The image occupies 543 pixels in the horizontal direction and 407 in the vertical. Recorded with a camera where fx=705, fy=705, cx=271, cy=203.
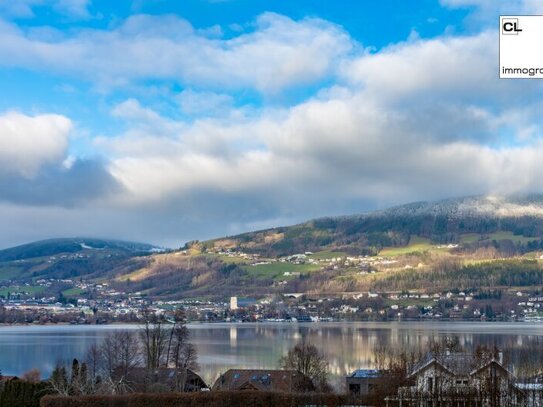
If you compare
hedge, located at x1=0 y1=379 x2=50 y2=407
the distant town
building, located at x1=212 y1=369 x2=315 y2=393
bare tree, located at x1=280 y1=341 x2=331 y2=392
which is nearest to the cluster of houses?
building, located at x1=212 y1=369 x2=315 y2=393

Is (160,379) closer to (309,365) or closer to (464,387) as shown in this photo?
(309,365)

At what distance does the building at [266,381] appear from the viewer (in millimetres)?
34812

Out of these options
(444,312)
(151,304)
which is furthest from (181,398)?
(151,304)

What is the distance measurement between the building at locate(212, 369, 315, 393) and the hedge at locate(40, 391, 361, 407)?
759 centimetres

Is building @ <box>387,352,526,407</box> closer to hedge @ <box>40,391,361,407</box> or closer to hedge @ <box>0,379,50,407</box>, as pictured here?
hedge @ <box>40,391,361,407</box>

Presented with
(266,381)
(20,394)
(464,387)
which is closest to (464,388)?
(464,387)

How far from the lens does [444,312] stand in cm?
15362

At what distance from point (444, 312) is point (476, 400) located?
5256 inches

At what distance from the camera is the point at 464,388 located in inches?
1004

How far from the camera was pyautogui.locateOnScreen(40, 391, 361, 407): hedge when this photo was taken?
26.2 m

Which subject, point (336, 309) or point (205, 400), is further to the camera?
point (336, 309)

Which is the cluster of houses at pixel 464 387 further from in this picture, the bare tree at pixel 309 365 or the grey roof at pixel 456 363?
the bare tree at pixel 309 365

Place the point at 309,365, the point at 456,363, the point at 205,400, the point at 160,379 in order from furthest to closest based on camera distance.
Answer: the point at 309,365 < the point at 160,379 < the point at 456,363 < the point at 205,400

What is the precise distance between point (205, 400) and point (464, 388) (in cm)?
952
